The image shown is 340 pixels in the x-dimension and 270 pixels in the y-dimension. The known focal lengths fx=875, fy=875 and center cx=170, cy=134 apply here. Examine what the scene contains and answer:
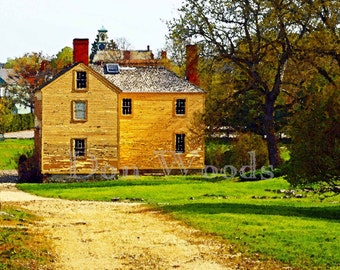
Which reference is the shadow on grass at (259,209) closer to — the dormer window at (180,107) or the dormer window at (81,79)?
the dormer window at (81,79)

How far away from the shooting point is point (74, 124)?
58469 millimetres

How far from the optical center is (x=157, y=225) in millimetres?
26844

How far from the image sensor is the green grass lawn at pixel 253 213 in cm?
2045

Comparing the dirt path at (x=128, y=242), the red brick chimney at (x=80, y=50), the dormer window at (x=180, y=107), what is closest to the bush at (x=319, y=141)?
the dirt path at (x=128, y=242)

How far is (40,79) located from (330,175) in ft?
290

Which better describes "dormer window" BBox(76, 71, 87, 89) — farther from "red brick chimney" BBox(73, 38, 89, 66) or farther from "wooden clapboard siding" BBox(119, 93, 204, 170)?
"wooden clapboard siding" BBox(119, 93, 204, 170)

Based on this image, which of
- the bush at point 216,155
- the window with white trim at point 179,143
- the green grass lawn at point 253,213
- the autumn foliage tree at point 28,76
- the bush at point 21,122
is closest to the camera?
the green grass lawn at point 253,213

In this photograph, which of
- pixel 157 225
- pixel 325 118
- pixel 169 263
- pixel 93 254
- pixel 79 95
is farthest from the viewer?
pixel 79 95

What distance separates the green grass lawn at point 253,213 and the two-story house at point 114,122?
5.39 metres

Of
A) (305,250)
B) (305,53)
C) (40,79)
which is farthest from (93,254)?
(40,79)

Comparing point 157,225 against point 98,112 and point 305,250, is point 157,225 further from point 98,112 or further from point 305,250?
point 98,112

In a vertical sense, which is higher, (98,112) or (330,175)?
(98,112)

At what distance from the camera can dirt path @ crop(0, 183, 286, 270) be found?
19.1 m

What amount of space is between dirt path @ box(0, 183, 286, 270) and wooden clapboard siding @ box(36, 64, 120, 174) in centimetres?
2427
